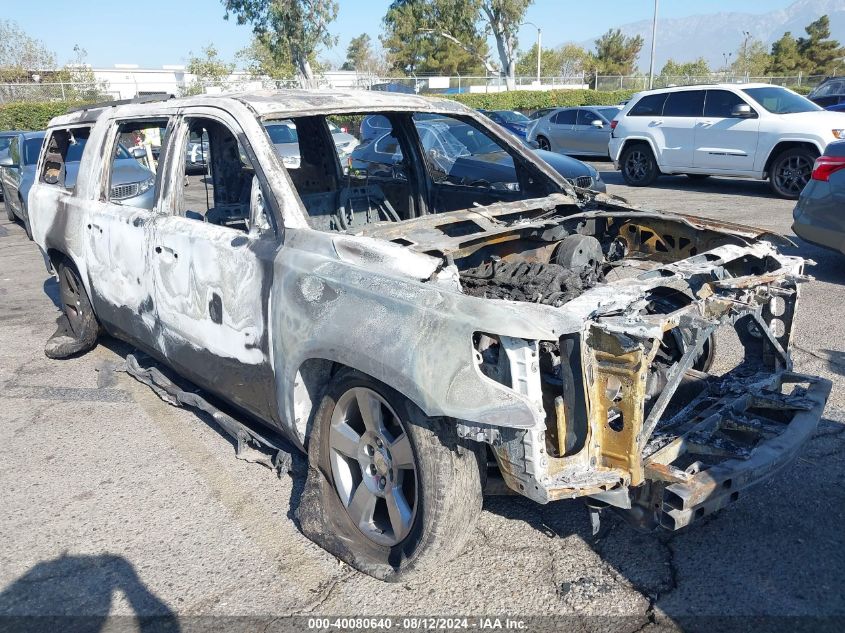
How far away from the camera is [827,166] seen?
6.79m

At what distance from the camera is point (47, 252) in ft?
17.7

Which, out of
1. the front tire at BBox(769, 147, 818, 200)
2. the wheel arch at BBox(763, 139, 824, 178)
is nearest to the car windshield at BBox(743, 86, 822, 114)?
the wheel arch at BBox(763, 139, 824, 178)

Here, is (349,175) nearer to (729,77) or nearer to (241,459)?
(241,459)

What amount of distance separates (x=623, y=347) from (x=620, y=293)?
390 mm

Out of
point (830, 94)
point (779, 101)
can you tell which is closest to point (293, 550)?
point (779, 101)

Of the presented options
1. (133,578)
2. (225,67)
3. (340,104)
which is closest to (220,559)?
(133,578)

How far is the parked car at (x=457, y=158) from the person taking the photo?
507 cm

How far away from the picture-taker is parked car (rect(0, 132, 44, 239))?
36.8 ft

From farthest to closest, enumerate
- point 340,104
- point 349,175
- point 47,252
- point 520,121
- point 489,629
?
point 520,121, point 47,252, point 349,175, point 340,104, point 489,629

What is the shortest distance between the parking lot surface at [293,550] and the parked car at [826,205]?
2665 mm

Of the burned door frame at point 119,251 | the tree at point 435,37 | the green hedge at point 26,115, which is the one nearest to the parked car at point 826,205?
the burned door frame at point 119,251

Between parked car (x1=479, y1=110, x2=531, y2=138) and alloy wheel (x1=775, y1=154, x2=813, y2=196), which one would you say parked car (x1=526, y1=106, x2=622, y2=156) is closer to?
parked car (x1=479, y1=110, x2=531, y2=138)

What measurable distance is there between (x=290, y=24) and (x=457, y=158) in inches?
1455

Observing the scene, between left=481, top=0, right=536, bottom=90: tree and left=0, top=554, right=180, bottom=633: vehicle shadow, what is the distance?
5398cm
